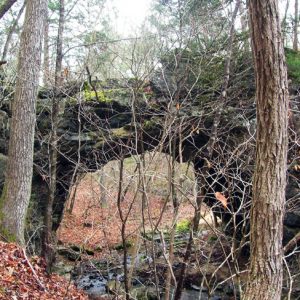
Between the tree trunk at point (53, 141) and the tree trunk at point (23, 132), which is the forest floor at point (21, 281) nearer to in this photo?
the tree trunk at point (23, 132)

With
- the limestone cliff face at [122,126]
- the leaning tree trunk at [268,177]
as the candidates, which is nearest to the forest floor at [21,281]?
the limestone cliff face at [122,126]

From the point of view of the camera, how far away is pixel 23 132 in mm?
7430

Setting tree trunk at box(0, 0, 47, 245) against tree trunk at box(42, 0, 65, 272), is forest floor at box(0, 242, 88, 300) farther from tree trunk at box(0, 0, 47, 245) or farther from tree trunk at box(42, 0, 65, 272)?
tree trunk at box(42, 0, 65, 272)

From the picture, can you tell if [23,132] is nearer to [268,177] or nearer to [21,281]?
[21,281]

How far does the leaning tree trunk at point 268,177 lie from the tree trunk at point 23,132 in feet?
18.0

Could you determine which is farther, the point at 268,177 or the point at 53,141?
the point at 53,141

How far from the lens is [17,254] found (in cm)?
650

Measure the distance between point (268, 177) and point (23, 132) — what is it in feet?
19.0

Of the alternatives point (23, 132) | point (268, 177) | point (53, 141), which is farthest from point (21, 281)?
point (268, 177)

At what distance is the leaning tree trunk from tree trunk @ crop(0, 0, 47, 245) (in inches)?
216

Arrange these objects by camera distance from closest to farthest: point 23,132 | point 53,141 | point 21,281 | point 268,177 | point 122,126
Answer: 1. point 268,177
2. point 21,281
3. point 23,132
4. point 53,141
5. point 122,126

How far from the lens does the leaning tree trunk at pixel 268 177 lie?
8.85ft

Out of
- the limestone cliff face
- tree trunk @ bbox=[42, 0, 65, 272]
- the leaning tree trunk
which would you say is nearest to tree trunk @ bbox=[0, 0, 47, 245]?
tree trunk @ bbox=[42, 0, 65, 272]

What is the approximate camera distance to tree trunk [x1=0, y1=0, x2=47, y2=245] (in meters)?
7.19
